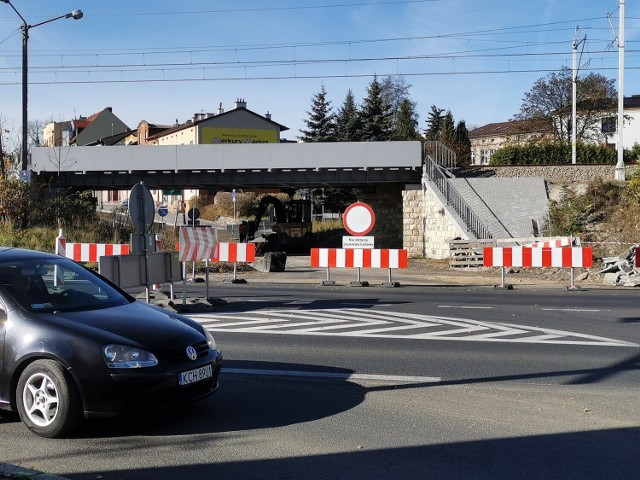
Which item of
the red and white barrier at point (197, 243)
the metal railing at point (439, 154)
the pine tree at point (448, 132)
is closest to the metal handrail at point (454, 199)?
the metal railing at point (439, 154)

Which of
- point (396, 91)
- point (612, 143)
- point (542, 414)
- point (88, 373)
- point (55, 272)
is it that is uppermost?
point (396, 91)

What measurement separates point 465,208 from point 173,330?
3025cm

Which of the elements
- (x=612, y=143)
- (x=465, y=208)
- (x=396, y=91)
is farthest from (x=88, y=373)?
(x=396, y=91)

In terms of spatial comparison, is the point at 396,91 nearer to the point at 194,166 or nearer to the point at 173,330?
the point at 194,166

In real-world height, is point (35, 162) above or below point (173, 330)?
above

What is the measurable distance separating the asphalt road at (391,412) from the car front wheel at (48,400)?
0.16 meters

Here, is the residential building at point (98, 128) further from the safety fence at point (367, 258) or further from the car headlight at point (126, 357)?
the car headlight at point (126, 357)

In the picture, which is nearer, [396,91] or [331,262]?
[331,262]

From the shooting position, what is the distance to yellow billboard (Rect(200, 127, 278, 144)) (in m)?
87.6

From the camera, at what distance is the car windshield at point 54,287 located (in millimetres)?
6344

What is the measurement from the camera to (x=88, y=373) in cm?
574

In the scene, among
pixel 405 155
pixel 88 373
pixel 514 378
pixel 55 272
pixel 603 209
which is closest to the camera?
pixel 88 373

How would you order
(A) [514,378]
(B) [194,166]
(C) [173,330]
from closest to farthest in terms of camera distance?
(C) [173,330]
(A) [514,378]
(B) [194,166]

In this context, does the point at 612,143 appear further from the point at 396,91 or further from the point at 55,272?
the point at 55,272
